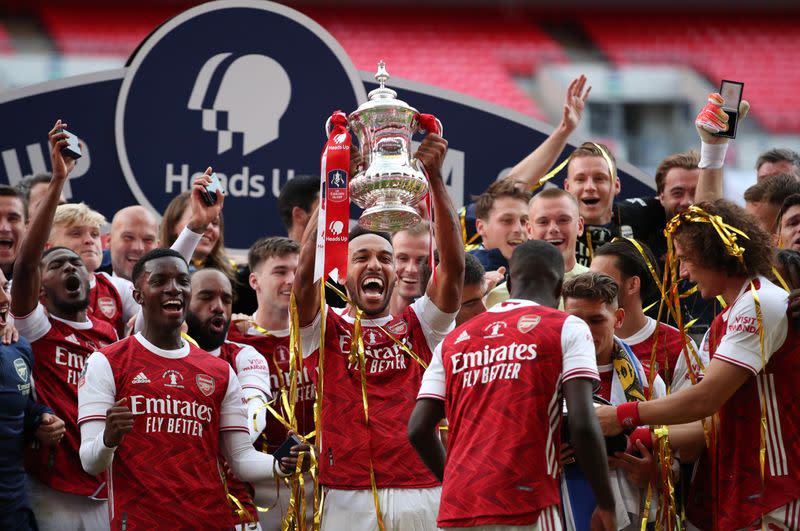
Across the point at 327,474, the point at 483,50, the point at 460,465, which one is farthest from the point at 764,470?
the point at 483,50

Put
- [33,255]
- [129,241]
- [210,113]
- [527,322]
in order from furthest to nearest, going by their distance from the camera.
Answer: [210,113]
[129,241]
[33,255]
[527,322]

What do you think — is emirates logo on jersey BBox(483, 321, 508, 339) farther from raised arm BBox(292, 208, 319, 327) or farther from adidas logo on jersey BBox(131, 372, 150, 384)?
adidas logo on jersey BBox(131, 372, 150, 384)

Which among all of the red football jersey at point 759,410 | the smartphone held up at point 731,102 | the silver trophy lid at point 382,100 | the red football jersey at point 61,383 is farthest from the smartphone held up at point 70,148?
the smartphone held up at point 731,102

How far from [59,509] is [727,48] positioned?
47.5 ft

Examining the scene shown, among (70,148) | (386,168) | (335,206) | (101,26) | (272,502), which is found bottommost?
(272,502)

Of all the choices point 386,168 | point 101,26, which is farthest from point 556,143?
point 101,26

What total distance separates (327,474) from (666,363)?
5.36 feet

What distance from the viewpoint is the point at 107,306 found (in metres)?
5.93

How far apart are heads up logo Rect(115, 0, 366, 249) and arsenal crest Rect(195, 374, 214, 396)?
2918mm

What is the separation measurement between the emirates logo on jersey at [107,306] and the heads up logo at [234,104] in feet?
6.22

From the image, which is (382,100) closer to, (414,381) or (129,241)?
(414,381)

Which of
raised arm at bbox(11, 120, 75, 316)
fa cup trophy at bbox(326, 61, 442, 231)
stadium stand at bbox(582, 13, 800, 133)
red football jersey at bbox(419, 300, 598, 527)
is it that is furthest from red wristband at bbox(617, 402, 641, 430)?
stadium stand at bbox(582, 13, 800, 133)

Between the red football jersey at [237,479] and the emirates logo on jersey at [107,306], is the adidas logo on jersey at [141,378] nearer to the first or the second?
the red football jersey at [237,479]

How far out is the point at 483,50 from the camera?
16.9 meters
